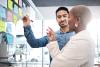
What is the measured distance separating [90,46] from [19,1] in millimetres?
1142

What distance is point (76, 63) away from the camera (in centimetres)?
158

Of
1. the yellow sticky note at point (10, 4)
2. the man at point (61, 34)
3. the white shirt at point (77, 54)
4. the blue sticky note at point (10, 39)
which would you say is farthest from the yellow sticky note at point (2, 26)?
the white shirt at point (77, 54)

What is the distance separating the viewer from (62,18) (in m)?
2.34

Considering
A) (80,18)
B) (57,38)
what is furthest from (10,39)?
(80,18)

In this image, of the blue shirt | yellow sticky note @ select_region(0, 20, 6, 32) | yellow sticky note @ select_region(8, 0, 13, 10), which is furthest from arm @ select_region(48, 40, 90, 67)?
yellow sticky note @ select_region(8, 0, 13, 10)

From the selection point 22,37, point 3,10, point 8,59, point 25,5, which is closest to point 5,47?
point 8,59

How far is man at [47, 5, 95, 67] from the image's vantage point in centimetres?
157

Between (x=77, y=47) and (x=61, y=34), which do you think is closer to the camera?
(x=77, y=47)

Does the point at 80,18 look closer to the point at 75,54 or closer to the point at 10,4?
the point at 75,54

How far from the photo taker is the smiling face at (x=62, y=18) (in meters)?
2.31

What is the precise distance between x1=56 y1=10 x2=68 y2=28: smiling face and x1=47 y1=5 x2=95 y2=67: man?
57 centimetres

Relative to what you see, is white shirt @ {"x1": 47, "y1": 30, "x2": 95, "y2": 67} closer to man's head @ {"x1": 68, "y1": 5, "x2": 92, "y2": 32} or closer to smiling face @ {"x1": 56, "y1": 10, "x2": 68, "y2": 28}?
man's head @ {"x1": 68, "y1": 5, "x2": 92, "y2": 32}

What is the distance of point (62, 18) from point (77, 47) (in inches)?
32.1

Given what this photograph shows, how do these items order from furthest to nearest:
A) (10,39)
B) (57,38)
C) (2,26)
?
(57,38) → (10,39) → (2,26)
